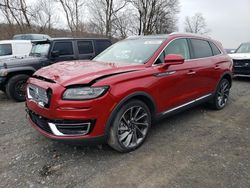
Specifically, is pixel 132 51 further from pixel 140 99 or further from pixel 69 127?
pixel 69 127

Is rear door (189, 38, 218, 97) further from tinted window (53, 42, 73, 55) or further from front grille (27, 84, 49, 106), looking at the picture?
tinted window (53, 42, 73, 55)

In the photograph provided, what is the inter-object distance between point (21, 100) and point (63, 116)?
4374mm

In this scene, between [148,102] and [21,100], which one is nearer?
[148,102]

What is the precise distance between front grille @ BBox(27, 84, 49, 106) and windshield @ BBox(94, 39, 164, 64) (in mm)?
1405

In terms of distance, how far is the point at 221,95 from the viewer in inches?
214

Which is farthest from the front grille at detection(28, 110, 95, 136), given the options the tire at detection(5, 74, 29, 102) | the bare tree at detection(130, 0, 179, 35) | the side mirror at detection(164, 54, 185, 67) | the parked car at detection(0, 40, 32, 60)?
the bare tree at detection(130, 0, 179, 35)

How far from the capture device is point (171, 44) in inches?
155

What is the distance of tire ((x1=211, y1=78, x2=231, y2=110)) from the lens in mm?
5246

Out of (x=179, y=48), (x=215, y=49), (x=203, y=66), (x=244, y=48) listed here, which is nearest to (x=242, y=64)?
(x=244, y=48)

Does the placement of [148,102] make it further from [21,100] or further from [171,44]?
[21,100]

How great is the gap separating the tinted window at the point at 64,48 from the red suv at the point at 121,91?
3289 mm

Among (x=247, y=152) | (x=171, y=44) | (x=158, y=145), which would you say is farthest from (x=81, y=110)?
(x=247, y=152)

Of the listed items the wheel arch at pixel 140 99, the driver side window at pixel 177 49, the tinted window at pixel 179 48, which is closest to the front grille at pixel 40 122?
the wheel arch at pixel 140 99

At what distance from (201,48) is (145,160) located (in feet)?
9.41
